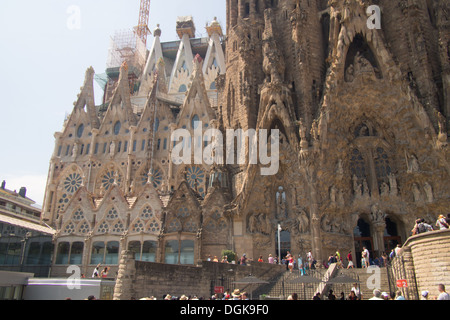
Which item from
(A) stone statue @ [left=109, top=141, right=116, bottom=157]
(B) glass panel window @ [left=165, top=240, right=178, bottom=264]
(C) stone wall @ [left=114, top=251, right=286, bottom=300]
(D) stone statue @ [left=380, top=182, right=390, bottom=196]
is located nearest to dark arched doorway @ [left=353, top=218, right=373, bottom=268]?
(D) stone statue @ [left=380, top=182, right=390, bottom=196]

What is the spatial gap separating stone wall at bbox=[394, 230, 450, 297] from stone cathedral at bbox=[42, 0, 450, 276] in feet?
31.3

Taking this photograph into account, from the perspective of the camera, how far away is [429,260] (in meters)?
13.9

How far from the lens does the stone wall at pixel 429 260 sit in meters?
13.3

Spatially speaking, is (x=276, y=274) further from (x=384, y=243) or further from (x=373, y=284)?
(x=384, y=243)

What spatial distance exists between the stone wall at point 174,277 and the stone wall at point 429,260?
7814 millimetres

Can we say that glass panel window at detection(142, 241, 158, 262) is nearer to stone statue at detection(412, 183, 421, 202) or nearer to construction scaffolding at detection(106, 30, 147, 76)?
stone statue at detection(412, 183, 421, 202)

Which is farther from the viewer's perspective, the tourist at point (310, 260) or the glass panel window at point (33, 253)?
the glass panel window at point (33, 253)

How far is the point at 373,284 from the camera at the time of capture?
1841 centimetres

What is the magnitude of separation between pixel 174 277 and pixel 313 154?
43.6 ft

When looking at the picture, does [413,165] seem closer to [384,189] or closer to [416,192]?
[416,192]

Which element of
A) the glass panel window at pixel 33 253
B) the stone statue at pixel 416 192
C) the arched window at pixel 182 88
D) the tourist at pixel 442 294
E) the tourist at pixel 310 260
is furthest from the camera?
the arched window at pixel 182 88

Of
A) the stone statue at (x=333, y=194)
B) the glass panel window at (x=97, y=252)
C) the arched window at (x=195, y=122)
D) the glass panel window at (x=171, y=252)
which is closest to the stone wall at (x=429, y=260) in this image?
the stone statue at (x=333, y=194)

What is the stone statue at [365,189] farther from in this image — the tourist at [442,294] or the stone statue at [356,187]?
the tourist at [442,294]
